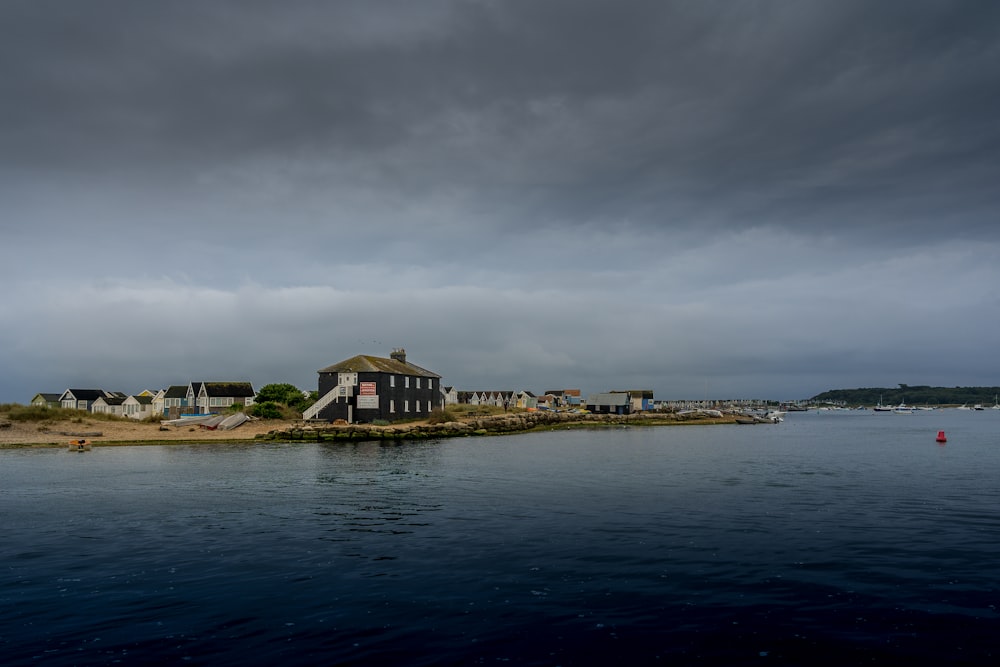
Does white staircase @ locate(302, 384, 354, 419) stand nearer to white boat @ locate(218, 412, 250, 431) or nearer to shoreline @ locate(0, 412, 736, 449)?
shoreline @ locate(0, 412, 736, 449)

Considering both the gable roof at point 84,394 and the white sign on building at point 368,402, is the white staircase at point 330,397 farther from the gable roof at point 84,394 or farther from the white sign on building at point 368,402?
the gable roof at point 84,394

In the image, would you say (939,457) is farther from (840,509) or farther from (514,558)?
(514,558)

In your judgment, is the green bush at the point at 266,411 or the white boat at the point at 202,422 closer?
the white boat at the point at 202,422

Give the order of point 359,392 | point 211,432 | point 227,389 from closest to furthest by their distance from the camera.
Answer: point 211,432 < point 359,392 < point 227,389

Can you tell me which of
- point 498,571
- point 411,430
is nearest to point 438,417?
point 411,430

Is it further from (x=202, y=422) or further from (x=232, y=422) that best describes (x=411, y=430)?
(x=202, y=422)

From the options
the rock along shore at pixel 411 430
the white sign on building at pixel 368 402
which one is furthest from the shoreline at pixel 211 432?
the white sign on building at pixel 368 402

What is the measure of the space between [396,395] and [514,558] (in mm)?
77177

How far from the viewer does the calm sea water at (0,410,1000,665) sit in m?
14.0

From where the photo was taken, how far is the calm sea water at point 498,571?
46.1ft

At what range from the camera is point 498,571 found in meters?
19.8

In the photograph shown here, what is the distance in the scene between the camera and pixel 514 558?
840 inches

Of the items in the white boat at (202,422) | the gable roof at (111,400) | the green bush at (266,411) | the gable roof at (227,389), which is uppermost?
the gable roof at (227,389)

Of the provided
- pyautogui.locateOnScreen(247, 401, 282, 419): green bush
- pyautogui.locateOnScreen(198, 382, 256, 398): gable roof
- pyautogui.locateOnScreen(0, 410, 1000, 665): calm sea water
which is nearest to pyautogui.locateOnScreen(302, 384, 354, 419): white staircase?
pyautogui.locateOnScreen(247, 401, 282, 419): green bush
